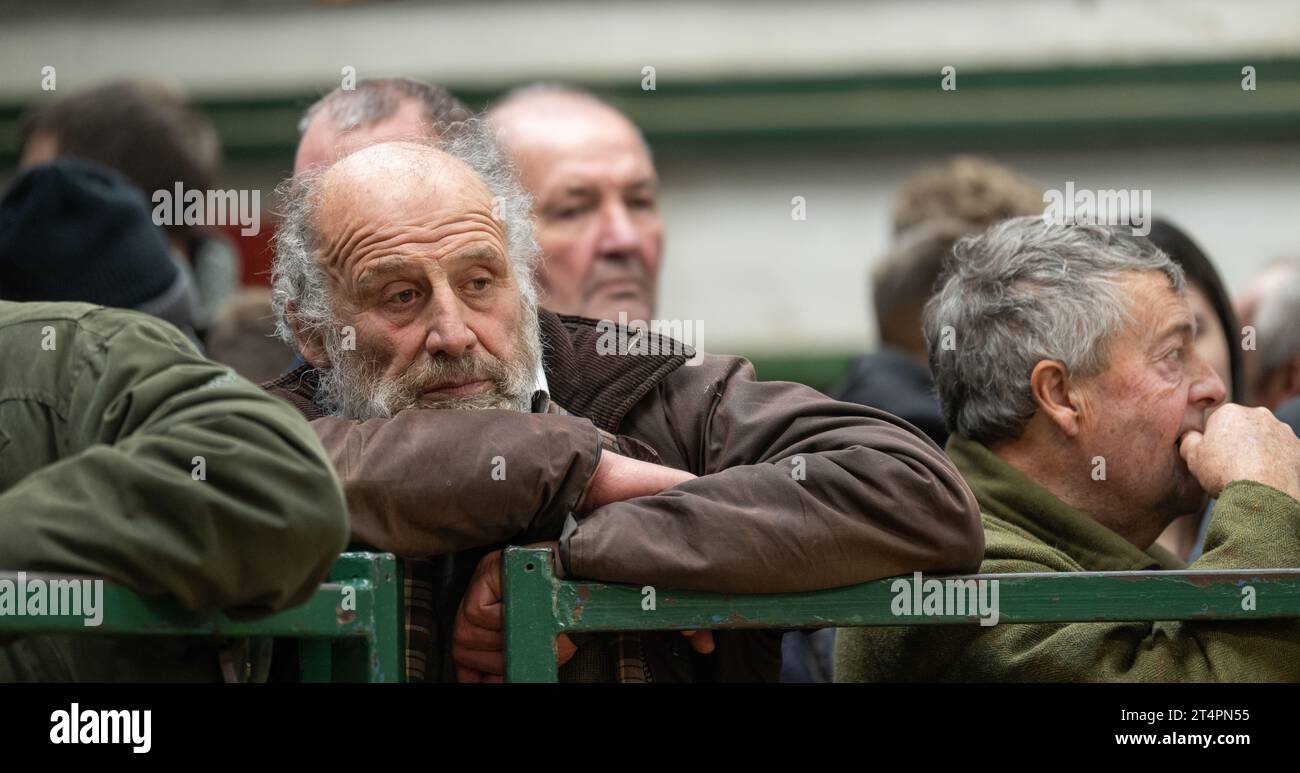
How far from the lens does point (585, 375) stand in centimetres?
296

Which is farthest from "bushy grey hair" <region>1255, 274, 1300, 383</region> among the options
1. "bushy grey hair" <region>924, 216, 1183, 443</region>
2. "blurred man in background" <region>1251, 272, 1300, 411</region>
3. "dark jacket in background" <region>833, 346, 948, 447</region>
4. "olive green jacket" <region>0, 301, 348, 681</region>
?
"olive green jacket" <region>0, 301, 348, 681</region>

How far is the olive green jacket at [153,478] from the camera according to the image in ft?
6.93

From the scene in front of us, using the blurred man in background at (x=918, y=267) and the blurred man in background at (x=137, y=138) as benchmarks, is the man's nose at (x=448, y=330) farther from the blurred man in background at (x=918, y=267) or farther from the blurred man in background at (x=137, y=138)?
the blurred man in background at (x=137, y=138)

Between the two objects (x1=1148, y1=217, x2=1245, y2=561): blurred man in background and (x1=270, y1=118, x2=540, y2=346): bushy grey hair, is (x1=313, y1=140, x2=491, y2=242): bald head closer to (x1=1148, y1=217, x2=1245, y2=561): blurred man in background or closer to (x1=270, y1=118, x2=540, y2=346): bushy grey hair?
(x1=270, y1=118, x2=540, y2=346): bushy grey hair

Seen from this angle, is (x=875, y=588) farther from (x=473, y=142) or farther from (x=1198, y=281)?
(x=1198, y=281)

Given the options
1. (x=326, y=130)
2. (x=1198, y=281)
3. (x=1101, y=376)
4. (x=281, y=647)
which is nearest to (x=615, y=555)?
(x=281, y=647)

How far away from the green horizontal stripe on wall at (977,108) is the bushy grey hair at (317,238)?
4847mm

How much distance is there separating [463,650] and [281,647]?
41 centimetres

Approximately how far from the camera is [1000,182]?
5250mm

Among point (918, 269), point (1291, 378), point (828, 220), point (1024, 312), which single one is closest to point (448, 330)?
point (1024, 312)

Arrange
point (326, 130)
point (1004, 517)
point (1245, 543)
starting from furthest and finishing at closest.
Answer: point (326, 130) → point (1004, 517) → point (1245, 543)
